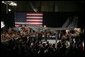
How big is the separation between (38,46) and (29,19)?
212 cm

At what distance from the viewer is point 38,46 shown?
11398 mm

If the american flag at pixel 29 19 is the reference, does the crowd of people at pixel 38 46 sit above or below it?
below

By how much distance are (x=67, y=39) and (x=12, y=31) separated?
7.82 ft

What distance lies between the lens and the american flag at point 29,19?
12279mm

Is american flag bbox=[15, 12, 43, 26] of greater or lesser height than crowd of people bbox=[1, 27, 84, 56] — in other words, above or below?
above

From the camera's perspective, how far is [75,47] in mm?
10758

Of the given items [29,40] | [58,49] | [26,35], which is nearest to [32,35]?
[26,35]

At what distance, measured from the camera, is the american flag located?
12279 mm

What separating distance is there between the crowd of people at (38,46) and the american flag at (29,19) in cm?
46

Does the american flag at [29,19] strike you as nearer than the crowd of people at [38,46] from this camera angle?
No

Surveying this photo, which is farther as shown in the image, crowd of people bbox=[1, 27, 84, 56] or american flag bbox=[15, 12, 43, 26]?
american flag bbox=[15, 12, 43, 26]

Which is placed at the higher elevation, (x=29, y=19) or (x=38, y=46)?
(x=29, y=19)

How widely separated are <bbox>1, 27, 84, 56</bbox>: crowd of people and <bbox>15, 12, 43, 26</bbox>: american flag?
457 mm

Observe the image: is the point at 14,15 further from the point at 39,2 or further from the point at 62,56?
the point at 62,56
